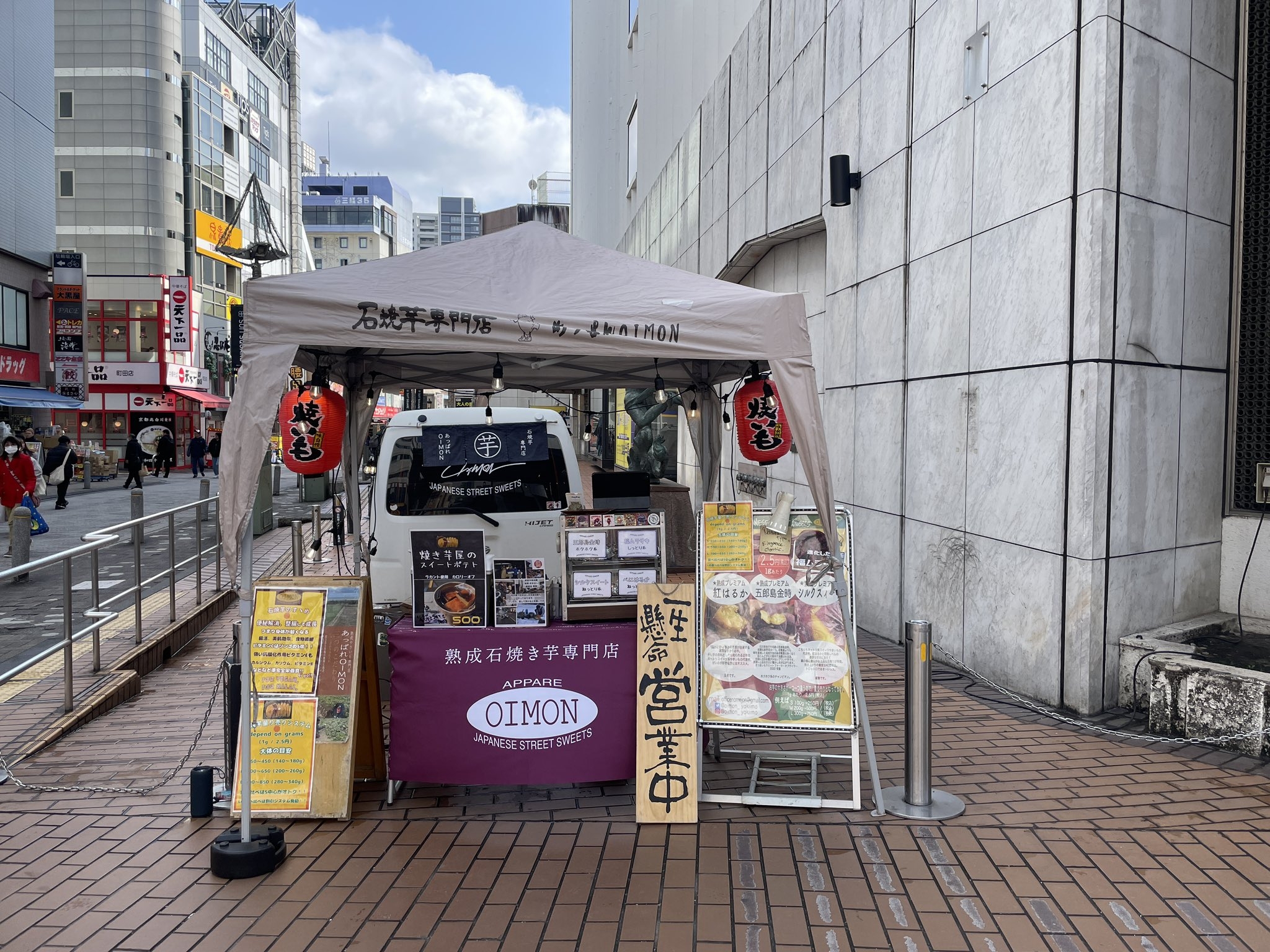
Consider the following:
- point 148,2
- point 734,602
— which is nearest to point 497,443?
point 734,602

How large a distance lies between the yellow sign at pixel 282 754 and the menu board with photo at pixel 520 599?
1.06 meters

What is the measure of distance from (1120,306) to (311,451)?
5.60 metres

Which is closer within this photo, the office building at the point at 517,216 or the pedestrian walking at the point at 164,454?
the pedestrian walking at the point at 164,454

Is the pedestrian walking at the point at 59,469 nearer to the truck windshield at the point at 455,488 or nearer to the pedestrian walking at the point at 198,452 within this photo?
the pedestrian walking at the point at 198,452

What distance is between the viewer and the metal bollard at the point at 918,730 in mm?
4699

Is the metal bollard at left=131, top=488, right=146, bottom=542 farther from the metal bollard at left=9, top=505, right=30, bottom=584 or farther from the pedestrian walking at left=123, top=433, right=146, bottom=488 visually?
the pedestrian walking at left=123, top=433, right=146, bottom=488

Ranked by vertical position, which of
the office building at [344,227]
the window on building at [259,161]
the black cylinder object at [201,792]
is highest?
the office building at [344,227]

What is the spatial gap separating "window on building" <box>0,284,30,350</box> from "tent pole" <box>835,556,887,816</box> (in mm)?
29801

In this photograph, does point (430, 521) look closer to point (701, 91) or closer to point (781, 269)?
point (781, 269)

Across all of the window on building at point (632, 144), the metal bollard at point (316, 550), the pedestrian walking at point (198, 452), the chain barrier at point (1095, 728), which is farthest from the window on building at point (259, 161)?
the chain barrier at point (1095, 728)

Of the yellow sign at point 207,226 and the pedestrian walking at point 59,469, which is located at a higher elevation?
the yellow sign at point 207,226

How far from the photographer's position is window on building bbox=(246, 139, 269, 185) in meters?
56.1

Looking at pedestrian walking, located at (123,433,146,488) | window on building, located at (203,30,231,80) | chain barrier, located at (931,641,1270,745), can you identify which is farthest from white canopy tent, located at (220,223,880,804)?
window on building, located at (203,30,231,80)

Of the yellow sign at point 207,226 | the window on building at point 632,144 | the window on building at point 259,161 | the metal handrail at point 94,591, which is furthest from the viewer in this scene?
the window on building at point 259,161
